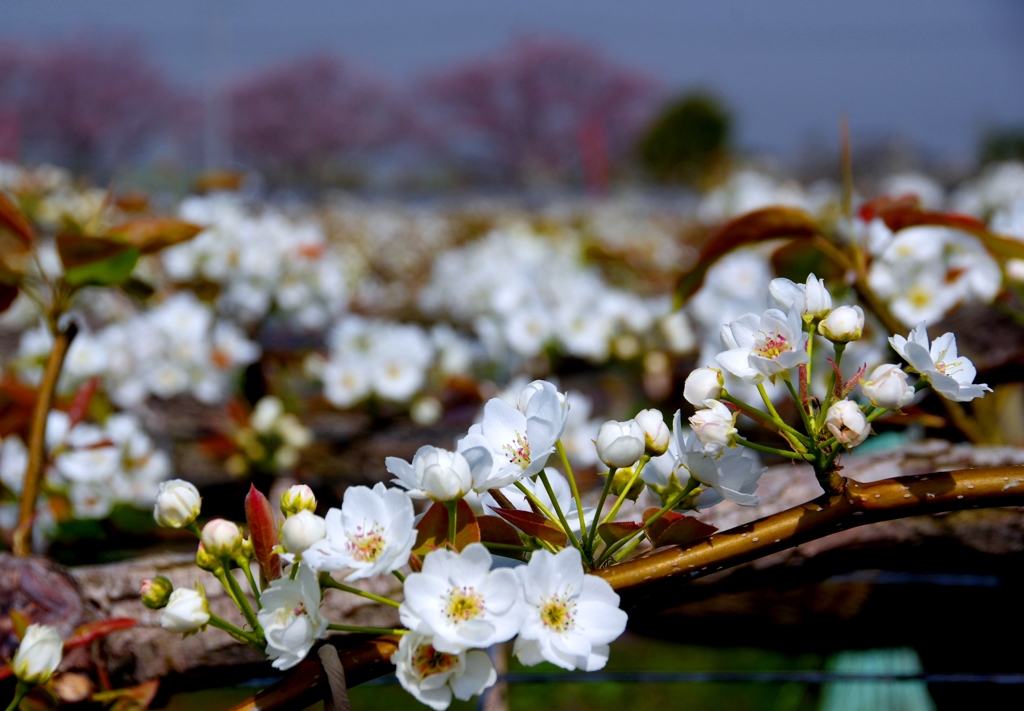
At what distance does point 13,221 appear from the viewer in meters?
0.64

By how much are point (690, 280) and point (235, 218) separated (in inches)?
37.3

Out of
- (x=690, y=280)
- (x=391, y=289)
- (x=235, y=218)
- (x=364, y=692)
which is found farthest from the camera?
(x=391, y=289)

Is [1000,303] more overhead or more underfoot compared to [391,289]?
more overhead

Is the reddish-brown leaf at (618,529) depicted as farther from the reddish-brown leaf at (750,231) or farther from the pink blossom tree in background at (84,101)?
the pink blossom tree in background at (84,101)

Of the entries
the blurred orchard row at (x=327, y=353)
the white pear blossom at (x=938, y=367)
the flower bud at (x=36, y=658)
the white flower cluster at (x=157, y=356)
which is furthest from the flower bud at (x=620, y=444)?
the white flower cluster at (x=157, y=356)

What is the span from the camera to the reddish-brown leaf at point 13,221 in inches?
25.0

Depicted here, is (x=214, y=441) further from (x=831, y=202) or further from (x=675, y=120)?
(x=675, y=120)

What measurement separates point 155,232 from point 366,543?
0.45 metres

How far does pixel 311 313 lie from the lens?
1505mm

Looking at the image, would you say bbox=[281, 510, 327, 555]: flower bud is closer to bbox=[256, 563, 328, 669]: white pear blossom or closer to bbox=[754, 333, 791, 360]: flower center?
bbox=[256, 563, 328, 669]: white pear blossom

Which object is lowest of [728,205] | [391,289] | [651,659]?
[651,659]

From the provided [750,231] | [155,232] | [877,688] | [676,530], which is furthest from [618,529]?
[877,688]

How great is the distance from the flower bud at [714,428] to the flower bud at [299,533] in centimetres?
15

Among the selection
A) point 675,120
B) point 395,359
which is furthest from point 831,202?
point 675,120
